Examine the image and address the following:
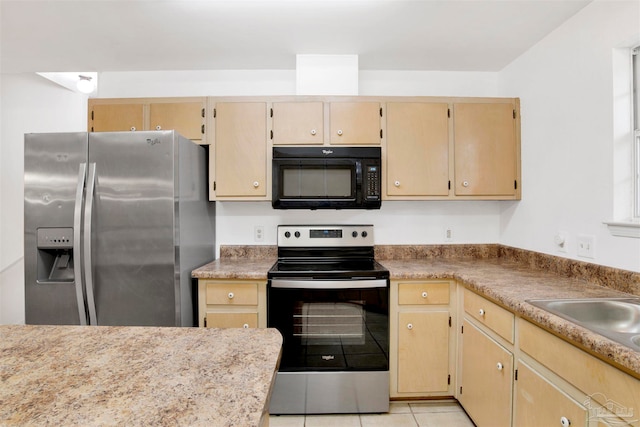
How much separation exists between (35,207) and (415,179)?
8.12 ft

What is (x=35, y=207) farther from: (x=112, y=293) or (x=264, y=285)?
(x=264, y=285)

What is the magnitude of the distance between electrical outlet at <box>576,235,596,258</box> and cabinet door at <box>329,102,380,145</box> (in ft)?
4.49

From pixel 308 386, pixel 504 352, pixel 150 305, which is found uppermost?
pixel 150 305

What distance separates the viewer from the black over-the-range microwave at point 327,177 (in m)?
2.28

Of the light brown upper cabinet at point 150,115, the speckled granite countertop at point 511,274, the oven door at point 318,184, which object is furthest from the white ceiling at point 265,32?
the speckled granite countertop at point 511,274

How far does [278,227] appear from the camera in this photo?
A: 8.26ft

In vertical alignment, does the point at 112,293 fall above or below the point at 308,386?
above

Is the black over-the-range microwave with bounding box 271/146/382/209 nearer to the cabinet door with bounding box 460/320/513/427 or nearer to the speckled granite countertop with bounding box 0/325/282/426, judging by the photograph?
the cabinet door with bounding box 460/320/513/427

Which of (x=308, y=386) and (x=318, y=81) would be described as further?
(x=318, y=81)

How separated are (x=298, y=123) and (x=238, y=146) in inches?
18.6

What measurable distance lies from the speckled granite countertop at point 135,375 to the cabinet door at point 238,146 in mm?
1413

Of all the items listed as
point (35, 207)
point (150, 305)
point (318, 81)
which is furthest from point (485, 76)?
point (35, 207)

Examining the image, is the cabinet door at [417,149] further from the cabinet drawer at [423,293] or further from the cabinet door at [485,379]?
the cabinet door at [485,379]

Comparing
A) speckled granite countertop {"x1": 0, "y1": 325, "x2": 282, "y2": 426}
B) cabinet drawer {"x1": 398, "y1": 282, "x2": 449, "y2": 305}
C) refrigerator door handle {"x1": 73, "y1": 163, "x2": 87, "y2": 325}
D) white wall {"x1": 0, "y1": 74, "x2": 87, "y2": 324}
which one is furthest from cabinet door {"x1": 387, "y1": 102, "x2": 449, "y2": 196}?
white wall {"x1": 0, "y1": 74, "x2": 87, "y2": 324}
